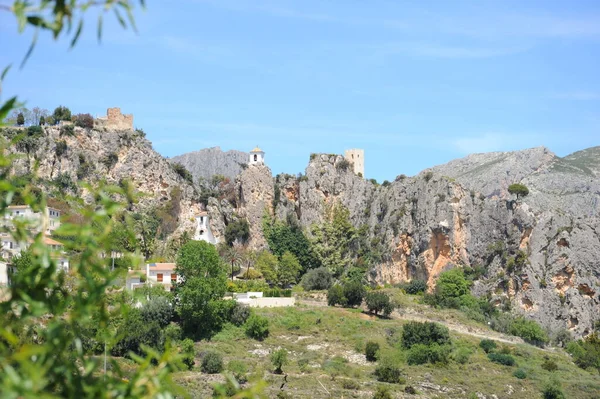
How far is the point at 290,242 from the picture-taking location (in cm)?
6856

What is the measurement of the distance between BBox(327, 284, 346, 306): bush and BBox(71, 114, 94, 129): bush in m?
27.5

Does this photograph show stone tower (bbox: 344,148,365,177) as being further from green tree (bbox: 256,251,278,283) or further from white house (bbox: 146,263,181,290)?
white house (bbox: 146,263,181,290)

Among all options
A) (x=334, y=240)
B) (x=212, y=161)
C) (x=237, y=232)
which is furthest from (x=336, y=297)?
(x=212, y=161)

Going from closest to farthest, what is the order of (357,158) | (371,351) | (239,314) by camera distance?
(371,351), (239,314), (357,158)

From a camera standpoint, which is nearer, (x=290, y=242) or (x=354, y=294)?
(x=354, y=294)

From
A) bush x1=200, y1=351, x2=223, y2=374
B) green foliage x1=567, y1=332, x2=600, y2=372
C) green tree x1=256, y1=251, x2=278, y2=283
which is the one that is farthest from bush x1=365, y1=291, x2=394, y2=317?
bush x1=200, y1=351, x2=223, y2=374

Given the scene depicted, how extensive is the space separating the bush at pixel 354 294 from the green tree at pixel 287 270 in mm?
7024

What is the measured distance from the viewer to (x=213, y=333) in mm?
49000

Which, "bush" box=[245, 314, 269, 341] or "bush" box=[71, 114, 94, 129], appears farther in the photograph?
"bush" box=[71, 114, 94, 129]

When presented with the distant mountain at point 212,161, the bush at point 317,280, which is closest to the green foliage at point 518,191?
the bush at point 317,280

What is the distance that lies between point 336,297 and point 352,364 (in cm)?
1219

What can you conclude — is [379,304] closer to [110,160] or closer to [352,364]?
[352,364]

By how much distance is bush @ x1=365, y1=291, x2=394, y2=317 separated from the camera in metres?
55.4

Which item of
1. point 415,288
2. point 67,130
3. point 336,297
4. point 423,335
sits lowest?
point 423,335
